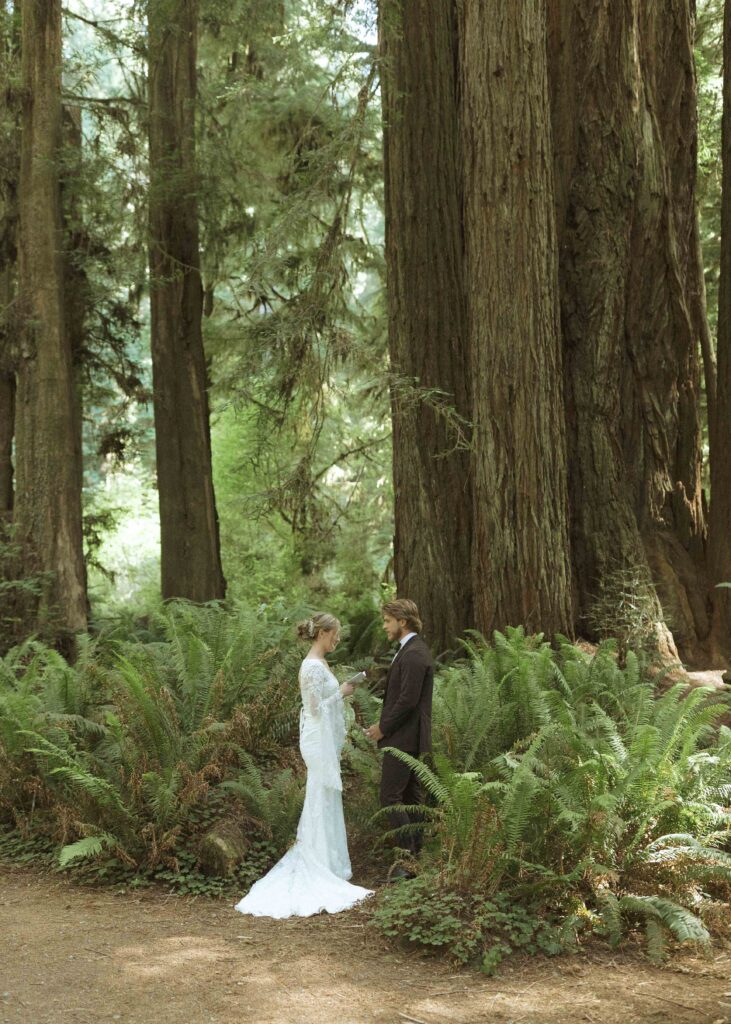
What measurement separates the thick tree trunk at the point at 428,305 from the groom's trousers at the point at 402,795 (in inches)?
134

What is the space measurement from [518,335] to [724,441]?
3.07 metres

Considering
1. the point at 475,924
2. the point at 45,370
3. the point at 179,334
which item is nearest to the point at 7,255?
the point at 179,334

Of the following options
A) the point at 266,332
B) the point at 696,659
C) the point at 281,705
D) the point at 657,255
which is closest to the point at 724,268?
the point at 657,255

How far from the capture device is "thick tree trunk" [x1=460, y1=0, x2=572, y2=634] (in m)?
9.23

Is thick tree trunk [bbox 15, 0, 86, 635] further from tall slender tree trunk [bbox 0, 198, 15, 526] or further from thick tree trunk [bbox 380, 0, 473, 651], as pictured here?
thick tree trunk [bbox 380, 0, 473, 651]

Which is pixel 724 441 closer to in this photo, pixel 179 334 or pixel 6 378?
pixel 179 334

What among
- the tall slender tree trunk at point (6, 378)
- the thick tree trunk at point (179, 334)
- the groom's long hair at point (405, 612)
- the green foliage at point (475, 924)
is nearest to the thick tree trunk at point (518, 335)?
the groom's long hair at point (405, 612)

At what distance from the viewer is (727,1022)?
4512 mm

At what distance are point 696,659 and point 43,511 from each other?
754 centimetres

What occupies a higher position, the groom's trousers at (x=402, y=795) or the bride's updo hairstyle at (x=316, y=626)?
the bride's updo hairstyle at (x=316, y=626)

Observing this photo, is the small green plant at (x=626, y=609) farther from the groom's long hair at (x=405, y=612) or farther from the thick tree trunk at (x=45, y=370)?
the thick tree trunk at (x=45, y=370)

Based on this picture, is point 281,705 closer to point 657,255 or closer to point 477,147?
point 477,147

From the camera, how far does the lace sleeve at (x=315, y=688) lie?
6.71 m

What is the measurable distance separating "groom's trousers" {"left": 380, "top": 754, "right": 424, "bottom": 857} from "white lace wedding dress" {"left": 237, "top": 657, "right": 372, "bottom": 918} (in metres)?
0.32
